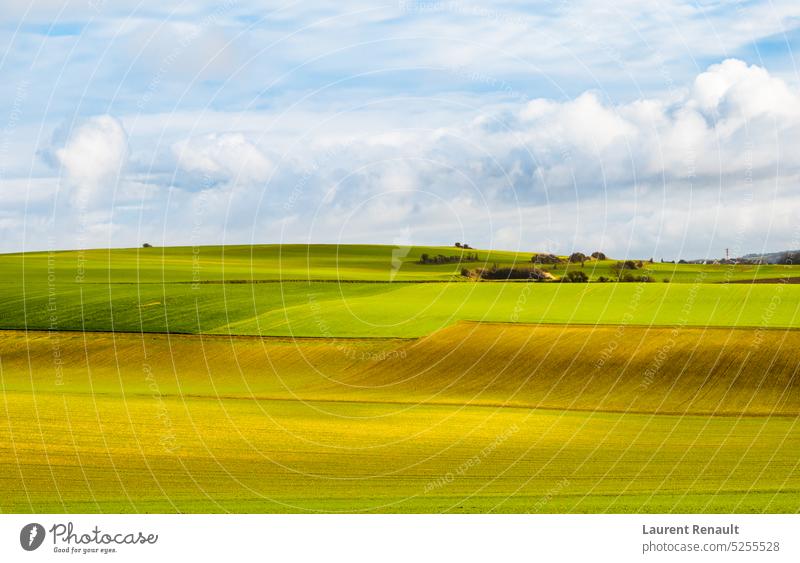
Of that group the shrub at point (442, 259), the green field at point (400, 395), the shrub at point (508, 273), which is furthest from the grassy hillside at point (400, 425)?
the shrub at point (442, 259)

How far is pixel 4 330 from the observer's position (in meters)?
79.2

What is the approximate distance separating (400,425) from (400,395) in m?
12.6

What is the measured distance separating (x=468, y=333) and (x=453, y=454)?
32.1 m

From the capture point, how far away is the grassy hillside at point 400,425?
27.6 meters

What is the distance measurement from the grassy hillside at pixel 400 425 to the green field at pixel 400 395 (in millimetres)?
166

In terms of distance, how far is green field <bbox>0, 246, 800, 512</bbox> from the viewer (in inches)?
1120

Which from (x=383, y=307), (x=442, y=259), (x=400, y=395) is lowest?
(x=400, y=395)

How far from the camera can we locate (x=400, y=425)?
42531mm

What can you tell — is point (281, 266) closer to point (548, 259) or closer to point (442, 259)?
point (442, 259)

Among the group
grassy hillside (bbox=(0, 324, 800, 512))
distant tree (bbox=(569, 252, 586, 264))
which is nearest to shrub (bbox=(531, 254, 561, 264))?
distant tree (bbox=(569, 252, 586, 264))

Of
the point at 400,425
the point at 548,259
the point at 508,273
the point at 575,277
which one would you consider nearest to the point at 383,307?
the point at 575,277

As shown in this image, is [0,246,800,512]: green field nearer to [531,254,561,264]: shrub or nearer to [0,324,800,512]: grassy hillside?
[0,324,800,512]: grassy hillside

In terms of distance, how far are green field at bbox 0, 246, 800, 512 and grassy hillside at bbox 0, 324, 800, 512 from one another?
166mm

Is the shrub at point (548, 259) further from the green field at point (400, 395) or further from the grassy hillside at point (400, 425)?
the grassy hillside at point (400, 425)
